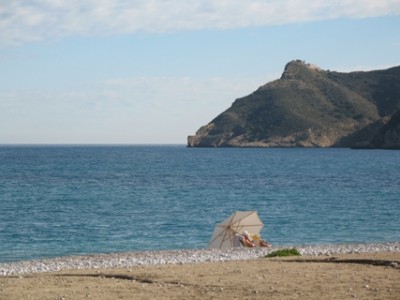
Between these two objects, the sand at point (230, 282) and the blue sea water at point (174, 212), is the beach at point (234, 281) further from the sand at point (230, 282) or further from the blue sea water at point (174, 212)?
the blue sea water at point (174, 212)

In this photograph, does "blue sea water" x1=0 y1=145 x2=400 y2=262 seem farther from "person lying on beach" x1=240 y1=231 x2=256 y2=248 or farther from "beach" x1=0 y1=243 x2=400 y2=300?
"beach" x1=0 y1=243 x2=400 y2=300

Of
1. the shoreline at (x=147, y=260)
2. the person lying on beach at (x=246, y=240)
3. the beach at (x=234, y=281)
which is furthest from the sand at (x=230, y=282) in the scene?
the person lying on beach at (x=246, y=240)

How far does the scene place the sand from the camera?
14812 mm

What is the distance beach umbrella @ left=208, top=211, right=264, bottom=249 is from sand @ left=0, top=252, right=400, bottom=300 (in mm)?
8182

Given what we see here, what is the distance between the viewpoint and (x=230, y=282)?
16328 millimetres

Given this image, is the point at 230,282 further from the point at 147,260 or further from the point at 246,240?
the point at 246,240

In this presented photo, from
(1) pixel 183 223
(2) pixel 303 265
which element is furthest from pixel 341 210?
(2) pixel 303 265

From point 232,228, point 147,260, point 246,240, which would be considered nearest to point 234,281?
point 147,260

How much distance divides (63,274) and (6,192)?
47050mm

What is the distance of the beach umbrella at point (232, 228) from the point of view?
93.2 feet

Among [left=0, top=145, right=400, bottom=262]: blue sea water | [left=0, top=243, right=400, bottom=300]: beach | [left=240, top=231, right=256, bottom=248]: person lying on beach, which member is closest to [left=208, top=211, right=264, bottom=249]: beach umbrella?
[left=240, top=231, right=256, bottom=248]: person lying on beach

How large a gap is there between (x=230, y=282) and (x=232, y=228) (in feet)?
40.2

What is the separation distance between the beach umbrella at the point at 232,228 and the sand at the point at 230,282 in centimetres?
818

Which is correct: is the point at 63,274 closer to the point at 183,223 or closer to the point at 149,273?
the point at 149,273
